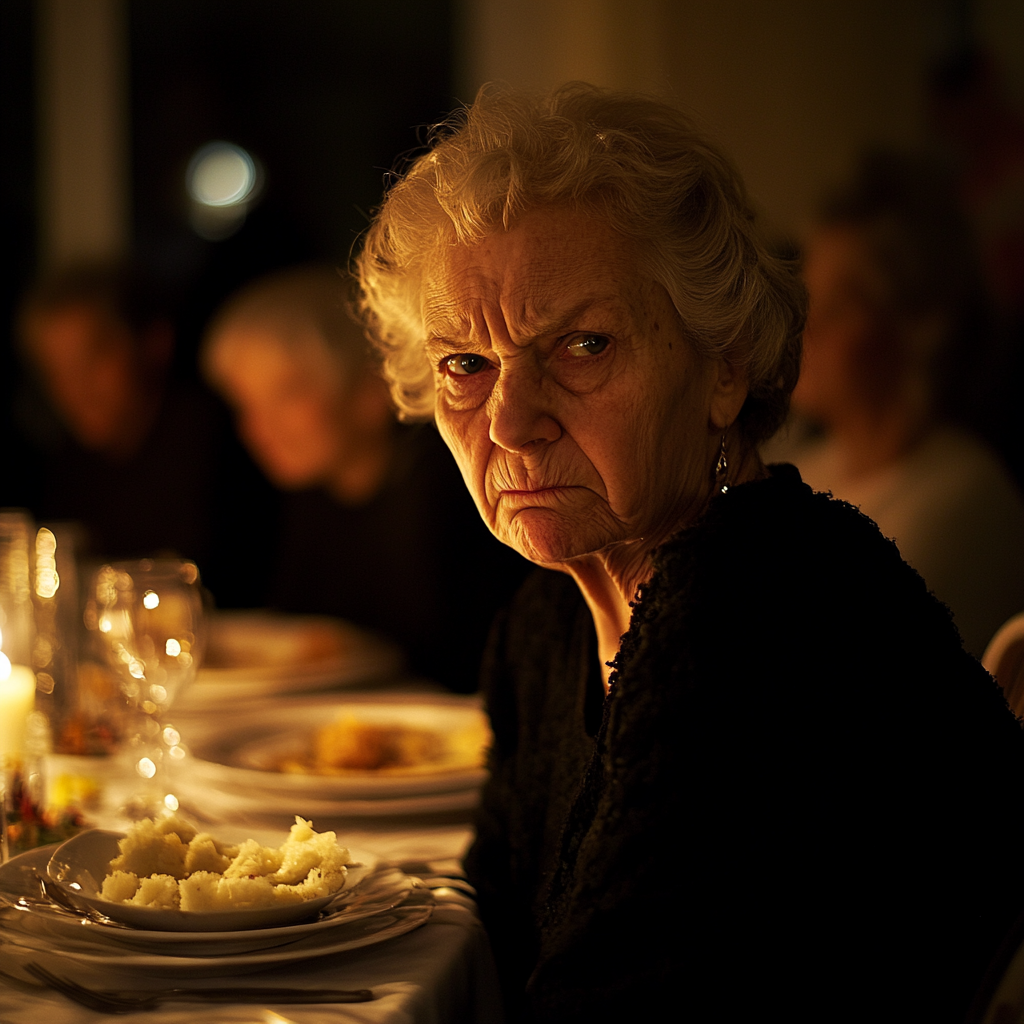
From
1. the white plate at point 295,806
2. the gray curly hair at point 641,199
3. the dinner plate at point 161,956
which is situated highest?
the gray curly hair at point 641,199

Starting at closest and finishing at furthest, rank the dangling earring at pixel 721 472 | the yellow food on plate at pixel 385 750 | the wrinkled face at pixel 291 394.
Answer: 1. the dangling earring at pixel 721 472
2. the yellow food on plate at pixel 385 750
3. the wrinkled face at pixel 291 394

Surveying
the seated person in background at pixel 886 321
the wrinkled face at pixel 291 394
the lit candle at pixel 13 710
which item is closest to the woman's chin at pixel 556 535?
the lit candle at pixel 13 710

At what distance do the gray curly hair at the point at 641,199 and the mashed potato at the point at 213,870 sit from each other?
589 mm

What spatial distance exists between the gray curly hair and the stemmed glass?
0.54 meters

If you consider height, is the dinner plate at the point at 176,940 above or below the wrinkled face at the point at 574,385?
below

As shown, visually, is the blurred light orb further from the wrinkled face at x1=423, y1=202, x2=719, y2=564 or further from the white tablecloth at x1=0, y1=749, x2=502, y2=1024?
the white tablecloth at x1=0, y1=749, x2=502, y2=1024

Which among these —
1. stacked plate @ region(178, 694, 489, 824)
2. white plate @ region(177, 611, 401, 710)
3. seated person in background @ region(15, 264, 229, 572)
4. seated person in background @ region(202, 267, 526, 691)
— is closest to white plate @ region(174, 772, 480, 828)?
stacked plate @ region(178, 694, 489, 824)

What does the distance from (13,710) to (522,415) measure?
0.72 m

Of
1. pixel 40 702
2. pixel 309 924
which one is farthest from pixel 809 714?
pixel 40 702

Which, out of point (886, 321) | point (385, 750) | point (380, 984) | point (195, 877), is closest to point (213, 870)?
point (195, 877)

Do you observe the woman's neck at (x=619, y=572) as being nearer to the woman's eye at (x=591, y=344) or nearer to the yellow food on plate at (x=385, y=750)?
the woman's eye at (x=591, y=344)

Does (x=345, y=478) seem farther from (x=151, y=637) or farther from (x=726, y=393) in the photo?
(x=726, y=393)

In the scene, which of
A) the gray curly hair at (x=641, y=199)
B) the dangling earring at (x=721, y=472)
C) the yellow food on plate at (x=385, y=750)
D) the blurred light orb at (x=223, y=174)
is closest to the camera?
the gray curly hair at (x=641, y=199)

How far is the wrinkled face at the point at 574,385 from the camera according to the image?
1.08 m
